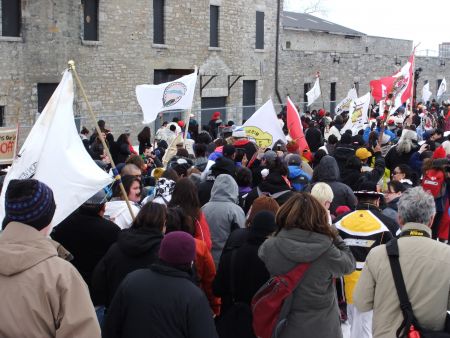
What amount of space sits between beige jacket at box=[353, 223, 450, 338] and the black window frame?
82.7ft

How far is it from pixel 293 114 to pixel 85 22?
1270 centimetres

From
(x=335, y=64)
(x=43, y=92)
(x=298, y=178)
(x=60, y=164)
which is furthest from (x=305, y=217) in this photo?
(x=335, y=64)

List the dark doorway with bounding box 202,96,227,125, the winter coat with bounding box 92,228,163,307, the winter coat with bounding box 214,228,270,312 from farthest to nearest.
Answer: the dark doorway with bounding box 202,96,227,125
the winter coat with bounding box 214,228,270,312
the winter coat with bounding box 92,228,163,307

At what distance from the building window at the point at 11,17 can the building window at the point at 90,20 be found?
2461mm

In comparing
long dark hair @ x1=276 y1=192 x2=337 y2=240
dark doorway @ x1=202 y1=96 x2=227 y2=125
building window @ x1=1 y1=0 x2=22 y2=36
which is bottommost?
dark doorway @ x1=202 y1=96 x2=227 y2=125

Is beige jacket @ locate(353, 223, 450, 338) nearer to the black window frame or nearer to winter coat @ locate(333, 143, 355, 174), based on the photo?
winter coat @ locate(333, 143, 355, 174)

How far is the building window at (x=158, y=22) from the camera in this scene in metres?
25.8

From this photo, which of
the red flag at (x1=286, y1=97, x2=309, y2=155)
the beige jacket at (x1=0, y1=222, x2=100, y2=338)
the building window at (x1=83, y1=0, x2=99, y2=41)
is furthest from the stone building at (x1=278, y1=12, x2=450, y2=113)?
the beige jacket at (x1=0, y1=222, x2=100, y2=338)

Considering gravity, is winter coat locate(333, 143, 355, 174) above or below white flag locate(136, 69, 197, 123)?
below

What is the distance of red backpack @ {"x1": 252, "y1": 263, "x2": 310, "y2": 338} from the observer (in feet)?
14.7

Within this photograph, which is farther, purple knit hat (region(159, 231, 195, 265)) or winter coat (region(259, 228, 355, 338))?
winter coat (region(259, 228, 355, 338))

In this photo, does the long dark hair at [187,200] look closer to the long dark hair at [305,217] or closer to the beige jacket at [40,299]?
the long dark hair at [305,217]

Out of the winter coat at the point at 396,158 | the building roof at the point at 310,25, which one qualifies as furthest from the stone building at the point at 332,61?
the winter coat at the point at 396,158

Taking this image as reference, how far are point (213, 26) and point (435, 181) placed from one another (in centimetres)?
2126
